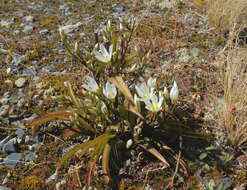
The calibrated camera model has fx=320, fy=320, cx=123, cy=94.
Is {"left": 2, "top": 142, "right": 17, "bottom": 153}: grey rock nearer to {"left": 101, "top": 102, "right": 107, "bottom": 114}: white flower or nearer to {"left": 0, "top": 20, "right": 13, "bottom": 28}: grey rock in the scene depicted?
{"left": 101, "top": 102, "right": 107, "bottom": 114}: white flower

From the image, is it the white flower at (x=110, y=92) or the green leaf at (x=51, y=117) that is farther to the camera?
the green leaf at (x=51, y=117)

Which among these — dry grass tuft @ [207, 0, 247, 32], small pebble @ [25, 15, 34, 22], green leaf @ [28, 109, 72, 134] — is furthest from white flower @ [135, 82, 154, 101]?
small pebble @ [25, 15, 34, 22]

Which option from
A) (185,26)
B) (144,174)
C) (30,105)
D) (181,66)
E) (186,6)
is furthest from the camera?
(186,6)

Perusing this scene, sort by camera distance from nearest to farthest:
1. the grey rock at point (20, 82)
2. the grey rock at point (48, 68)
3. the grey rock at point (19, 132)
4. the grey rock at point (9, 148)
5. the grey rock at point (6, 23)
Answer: the grey rock at point (9, 148), the grey rock at point (19, 132), the grey rock at point (20, 82), the grey rock at point (48, 68), the grey rock at point (6, 23)

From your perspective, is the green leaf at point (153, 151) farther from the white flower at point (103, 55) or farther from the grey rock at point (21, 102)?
the grey rock at point (21, 102)

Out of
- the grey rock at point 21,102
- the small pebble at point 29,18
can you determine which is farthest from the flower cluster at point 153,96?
the small pebble at point 29,18

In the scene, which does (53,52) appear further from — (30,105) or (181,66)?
(181,66)

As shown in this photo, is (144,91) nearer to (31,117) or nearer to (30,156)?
(30,156)

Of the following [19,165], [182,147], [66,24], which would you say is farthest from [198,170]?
[66,24]
